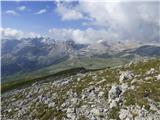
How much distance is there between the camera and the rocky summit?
84.1 feet

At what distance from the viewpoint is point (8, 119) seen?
3472 centimetres

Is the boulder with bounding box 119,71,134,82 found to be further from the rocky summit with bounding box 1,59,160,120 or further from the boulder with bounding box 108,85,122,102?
the boulder with bounding box 108,85,122,102

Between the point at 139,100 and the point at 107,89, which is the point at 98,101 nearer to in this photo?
the point at 107,89

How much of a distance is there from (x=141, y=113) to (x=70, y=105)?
8.89 meters

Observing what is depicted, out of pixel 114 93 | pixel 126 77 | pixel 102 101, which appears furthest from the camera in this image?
pixel 126 77

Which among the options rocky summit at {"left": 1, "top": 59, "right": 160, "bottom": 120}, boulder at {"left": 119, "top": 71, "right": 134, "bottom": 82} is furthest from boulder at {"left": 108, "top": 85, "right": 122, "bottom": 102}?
boulder at {"left": 119, "top": 71, "right": 134, "bottom": 82}

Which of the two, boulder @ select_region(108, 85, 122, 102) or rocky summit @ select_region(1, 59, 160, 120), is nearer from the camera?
rocky summit @ select_region(1, 59, 160, 120)

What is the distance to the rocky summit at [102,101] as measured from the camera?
25625 millimetres

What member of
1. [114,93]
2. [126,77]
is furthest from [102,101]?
[126,77]

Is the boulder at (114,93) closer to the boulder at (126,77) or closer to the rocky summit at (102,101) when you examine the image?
the rocky summit at (102,101)

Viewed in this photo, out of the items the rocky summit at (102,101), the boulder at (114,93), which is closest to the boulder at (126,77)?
the rocky summit at (102,101)

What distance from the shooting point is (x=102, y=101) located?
94.6ft

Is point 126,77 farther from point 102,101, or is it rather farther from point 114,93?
point 102,101

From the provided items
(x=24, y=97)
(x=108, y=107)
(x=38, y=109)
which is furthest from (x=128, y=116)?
(x=24, y=97)
